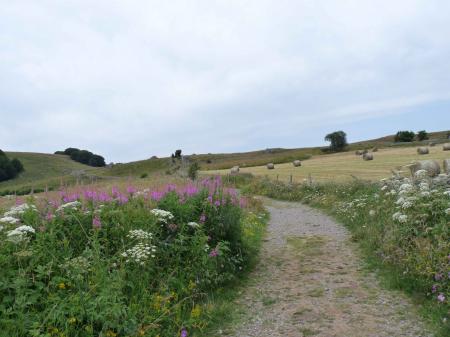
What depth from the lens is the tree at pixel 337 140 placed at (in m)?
83.1

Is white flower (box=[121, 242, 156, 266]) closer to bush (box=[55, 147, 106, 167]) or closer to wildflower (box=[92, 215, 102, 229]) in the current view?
wildflower (box=[92, 215, 102, 229])

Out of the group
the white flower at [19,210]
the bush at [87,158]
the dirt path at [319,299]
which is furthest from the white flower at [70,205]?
the bush at [87,158]

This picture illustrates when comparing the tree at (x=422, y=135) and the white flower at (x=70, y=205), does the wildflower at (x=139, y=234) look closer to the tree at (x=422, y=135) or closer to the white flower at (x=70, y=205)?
the white flower at (x=70, y=205)

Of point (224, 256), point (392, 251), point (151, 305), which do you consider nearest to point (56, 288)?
point (151, 305)

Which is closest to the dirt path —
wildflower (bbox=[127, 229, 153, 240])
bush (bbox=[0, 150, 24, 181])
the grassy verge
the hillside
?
the grassy verge

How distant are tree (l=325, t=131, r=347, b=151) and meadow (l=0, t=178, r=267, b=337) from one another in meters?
78.1

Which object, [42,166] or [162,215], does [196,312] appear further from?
[42,166]

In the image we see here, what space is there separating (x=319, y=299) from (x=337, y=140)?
7973 centimetres

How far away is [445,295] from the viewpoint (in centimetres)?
603

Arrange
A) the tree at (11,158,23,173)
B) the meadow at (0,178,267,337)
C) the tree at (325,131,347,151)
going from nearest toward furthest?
the meadow at (0,178,267,337), the tree at (325,131,347,151), the tree at (11,158,23,173)

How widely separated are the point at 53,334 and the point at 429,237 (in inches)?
260

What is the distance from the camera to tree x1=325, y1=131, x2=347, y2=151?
273ft

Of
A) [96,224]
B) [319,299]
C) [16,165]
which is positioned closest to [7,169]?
[16,165]

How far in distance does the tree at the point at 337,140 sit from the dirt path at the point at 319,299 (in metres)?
74.9
